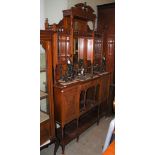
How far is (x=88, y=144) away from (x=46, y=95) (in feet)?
3.33

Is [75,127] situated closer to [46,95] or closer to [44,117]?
[44,117]

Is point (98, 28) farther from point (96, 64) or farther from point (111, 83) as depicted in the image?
point (111, 83)

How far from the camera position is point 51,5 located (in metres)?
2.89

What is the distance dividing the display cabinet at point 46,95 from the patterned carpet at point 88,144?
0.19 m

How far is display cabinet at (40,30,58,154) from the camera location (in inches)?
86.0

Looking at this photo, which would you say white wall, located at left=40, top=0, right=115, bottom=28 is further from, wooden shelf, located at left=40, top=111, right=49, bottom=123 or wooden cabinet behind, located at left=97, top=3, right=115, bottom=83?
wooden shelf, located at left=40, top=111, right=49, bottom=123

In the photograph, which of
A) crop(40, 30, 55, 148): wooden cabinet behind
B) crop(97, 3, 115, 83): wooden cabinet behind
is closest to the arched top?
crop(97, 3, 115, 83): wooden cabinet behind

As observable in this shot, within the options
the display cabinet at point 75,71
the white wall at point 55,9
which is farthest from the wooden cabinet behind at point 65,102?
the white wall at point 55,9
